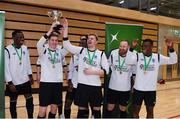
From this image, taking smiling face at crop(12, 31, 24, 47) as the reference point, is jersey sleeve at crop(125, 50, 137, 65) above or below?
below

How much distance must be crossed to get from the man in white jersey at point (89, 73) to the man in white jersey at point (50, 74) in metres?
0.37

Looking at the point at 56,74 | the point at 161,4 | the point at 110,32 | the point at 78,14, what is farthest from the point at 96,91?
the point at 161,4

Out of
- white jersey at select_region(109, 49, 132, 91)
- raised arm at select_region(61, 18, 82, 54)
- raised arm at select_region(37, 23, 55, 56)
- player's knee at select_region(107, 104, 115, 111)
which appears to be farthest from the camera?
player's knee at select_region(107, 104, 115, 111)

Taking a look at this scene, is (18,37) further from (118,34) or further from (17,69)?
(118,34)

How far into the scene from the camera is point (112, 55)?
529 cm


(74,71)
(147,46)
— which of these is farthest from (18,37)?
(147,46)

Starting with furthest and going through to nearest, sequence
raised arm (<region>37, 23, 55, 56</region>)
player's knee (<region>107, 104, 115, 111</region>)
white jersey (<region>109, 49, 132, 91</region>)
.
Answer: player's knee (<region>107, 104, 115, 111</region>) → white jersey (<region>109, 49, 132, 91</region>) → raised arm (<region>37, 23, 55, 56</region>)

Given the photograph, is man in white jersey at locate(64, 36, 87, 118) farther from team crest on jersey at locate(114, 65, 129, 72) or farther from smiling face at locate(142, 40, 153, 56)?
smiling face at locate(142, 40, 153, 56)

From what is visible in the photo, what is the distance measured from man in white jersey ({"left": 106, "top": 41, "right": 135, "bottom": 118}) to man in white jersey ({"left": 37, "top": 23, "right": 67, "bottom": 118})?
35.2 inches

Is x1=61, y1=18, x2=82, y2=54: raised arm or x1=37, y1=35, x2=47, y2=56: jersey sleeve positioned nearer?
x1=61, y1=18, x2=82, y2=54: raised arm

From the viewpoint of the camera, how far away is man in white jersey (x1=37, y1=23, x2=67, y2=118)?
4859mm

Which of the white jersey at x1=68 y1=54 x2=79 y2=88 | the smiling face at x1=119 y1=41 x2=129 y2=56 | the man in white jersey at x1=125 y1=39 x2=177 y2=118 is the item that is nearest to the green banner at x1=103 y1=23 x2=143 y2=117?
the smiling face at x1=119 y1=41 x2=129 y2=56

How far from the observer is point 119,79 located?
5.16 m

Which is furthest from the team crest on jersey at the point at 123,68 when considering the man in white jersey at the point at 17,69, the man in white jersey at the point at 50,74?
the man in white jersey at the point at 17,69
